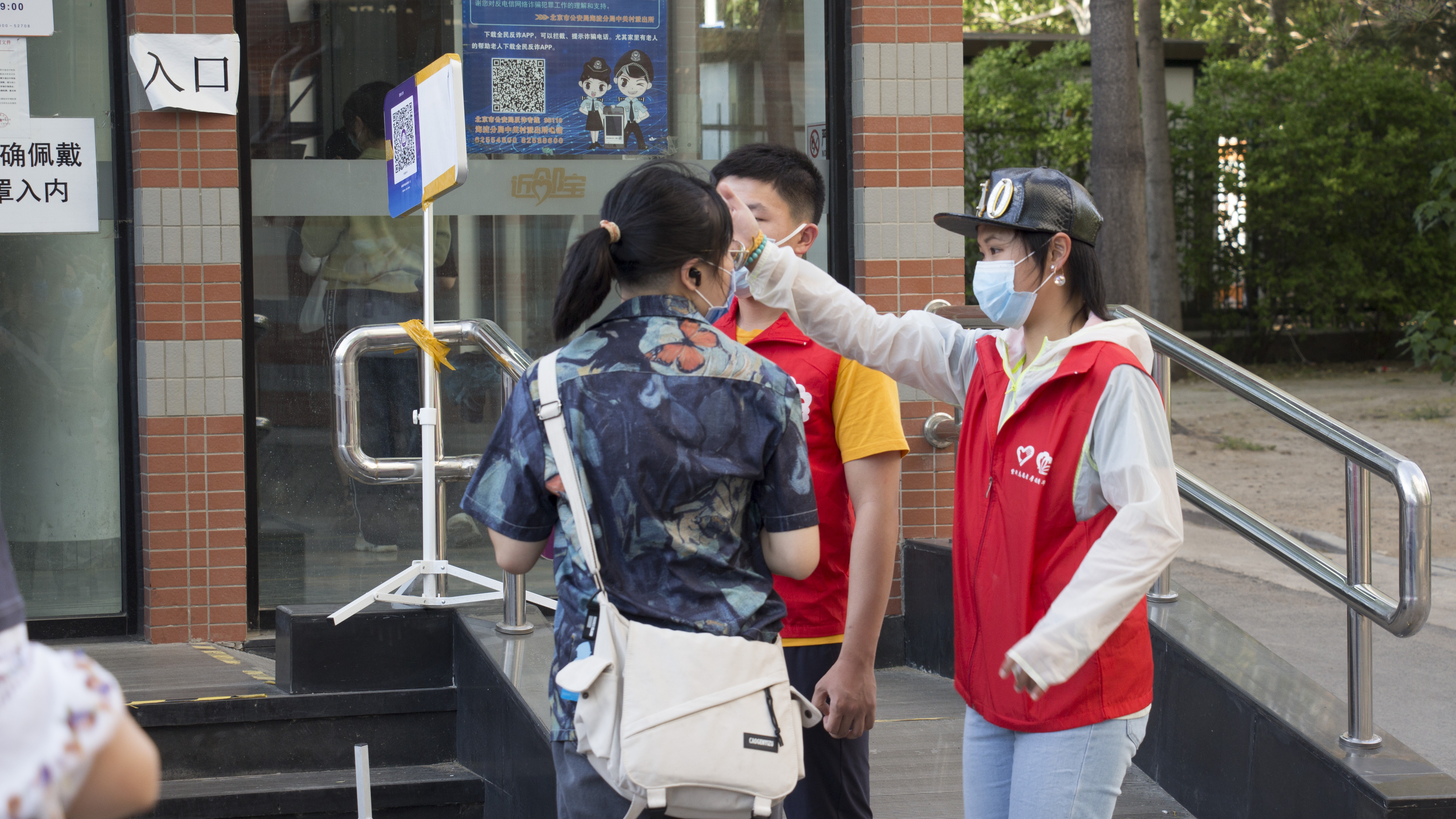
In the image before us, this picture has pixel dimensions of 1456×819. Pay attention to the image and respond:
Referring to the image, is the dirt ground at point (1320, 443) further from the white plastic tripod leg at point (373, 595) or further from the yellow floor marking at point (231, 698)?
the yellow floor marking at point (231, 698)

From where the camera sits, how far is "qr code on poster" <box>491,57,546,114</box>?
5.79 m

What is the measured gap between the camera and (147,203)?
17.6 feet

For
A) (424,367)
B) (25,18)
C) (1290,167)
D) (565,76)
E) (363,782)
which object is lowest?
(363,782)

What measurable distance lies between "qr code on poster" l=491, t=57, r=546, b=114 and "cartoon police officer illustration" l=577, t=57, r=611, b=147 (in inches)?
6.8

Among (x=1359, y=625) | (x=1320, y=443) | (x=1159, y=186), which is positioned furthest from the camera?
(x=1159, y=186)

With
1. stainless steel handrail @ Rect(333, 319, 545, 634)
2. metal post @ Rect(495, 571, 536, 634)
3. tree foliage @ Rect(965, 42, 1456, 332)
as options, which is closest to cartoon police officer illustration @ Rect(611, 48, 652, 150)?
stainless steel handrail @ Rect(333, 319, 545, 634)

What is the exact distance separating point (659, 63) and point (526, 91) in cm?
61

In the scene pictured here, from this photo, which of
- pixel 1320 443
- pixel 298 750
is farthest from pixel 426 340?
pixel 1320 443

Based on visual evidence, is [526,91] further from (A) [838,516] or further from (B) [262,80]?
(A) [838,516]

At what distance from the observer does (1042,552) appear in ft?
7.63

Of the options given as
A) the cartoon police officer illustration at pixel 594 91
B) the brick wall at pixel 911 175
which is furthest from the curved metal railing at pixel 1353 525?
the cartoon police officer illustration at pixel 594 91

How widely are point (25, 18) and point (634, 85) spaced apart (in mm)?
2534

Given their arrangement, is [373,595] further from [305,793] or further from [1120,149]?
[1120,149]

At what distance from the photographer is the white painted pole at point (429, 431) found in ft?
15.5
